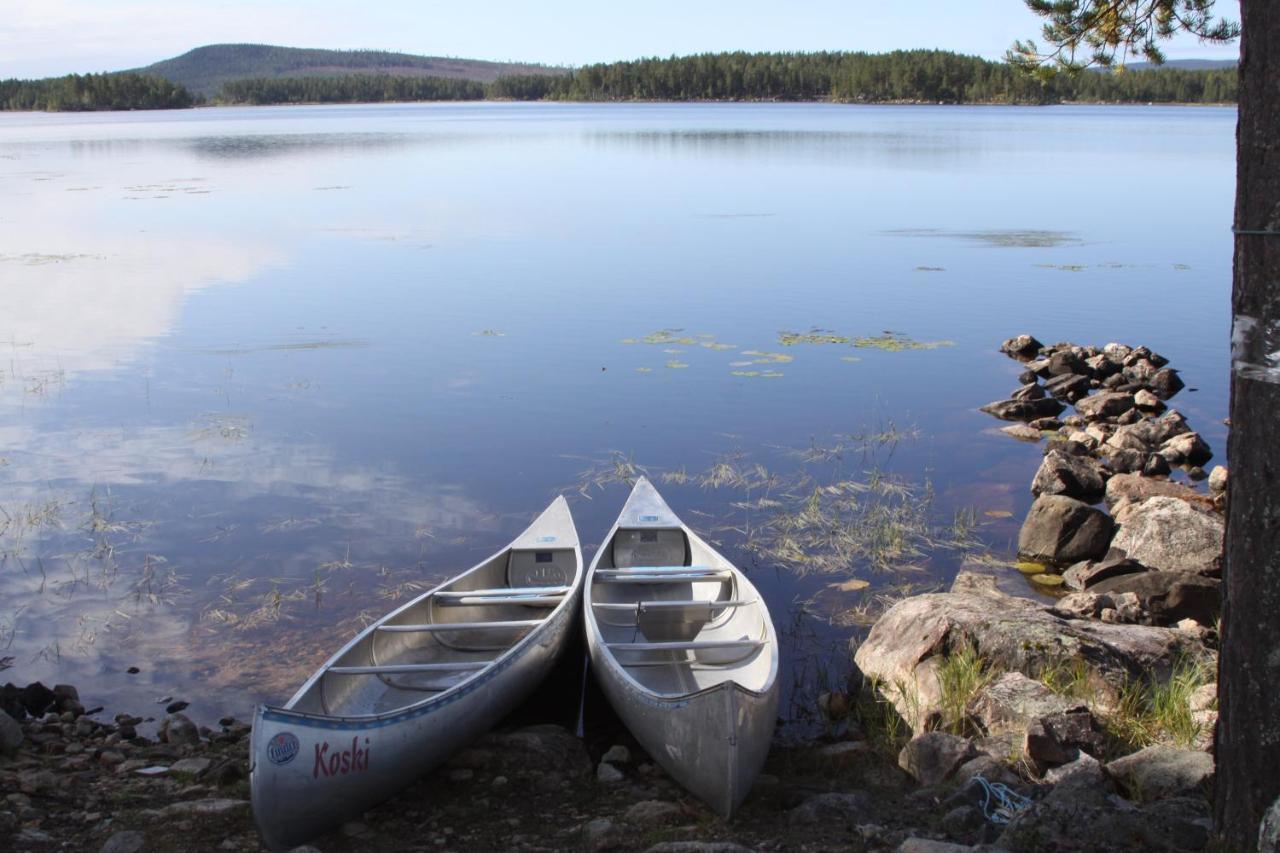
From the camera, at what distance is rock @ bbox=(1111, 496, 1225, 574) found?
9.91 metres

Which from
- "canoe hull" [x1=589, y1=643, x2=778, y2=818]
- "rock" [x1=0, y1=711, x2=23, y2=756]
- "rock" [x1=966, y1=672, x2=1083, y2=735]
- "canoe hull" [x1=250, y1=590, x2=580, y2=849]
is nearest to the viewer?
"canoe hull" [x1=250, y1=590, x2=580, y2=849]

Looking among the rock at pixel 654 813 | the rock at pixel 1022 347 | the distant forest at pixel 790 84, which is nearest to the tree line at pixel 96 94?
the distant forest at pixel 790 84

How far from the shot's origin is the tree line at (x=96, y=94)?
13362 cm

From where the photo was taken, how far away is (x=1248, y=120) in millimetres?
4305

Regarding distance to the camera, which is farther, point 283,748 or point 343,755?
point 343,755

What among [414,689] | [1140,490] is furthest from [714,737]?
[1140,490]

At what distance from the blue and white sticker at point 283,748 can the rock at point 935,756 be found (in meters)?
3.38

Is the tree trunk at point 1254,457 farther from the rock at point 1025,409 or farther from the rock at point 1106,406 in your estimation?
the rock at point 1106,406

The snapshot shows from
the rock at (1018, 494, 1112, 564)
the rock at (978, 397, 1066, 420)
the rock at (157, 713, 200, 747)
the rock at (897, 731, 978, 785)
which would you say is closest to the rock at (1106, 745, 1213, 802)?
the rock at (897, 731, 978, 785)

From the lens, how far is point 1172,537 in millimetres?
10172

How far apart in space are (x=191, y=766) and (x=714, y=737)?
311 cm

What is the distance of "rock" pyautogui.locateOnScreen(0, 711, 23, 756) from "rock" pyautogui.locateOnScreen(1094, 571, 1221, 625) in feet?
25.4

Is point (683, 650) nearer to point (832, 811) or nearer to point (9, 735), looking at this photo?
point (832, 811)

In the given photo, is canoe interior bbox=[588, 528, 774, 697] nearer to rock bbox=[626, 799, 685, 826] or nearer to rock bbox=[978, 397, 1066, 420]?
rock bbox=[626, 799, 685, 826]
